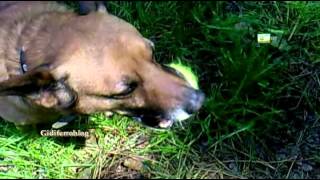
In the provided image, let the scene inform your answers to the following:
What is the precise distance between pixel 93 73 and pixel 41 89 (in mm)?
278

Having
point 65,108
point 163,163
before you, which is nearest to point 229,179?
point 163,163

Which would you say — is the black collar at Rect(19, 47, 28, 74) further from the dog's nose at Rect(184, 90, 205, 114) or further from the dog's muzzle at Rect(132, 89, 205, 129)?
the dog's nose at Rect(184, 90, 205, 114)

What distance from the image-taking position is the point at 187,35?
12.3ft

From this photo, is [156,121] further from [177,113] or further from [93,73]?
[93,73]

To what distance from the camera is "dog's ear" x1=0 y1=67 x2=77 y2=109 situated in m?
2.86

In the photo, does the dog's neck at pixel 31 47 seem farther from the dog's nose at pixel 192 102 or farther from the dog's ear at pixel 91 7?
the dog's nose at pixel 192 102

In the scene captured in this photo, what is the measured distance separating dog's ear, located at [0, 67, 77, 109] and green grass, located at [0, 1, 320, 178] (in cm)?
48

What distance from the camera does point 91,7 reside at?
2953mm

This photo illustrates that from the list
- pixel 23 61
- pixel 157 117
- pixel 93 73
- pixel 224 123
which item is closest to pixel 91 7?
pixel 93 73

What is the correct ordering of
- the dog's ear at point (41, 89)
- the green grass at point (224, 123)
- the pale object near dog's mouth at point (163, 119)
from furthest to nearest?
the green grass at point (224, 123) → the pale object near dog's mouth at point (163, 119) → the dog's ear at point (41, 89)

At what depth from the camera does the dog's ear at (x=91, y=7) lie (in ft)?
9.61

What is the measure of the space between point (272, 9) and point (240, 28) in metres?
0.37

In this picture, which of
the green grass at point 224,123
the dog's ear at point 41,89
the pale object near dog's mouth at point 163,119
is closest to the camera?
the dog's ear at point 41,89

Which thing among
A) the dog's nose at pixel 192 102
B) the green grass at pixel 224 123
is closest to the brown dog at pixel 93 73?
the dog's nose at pixel 192 102
